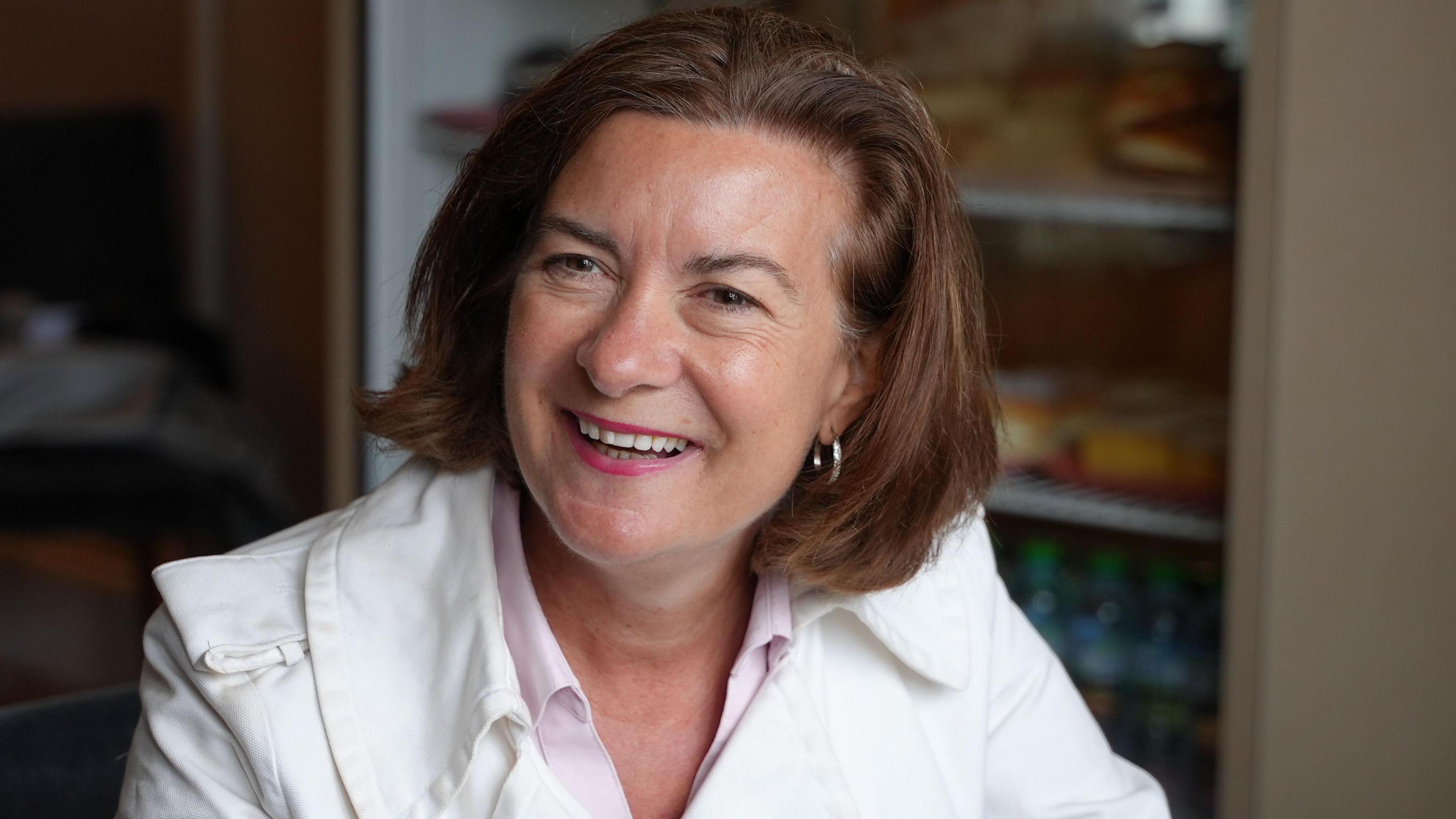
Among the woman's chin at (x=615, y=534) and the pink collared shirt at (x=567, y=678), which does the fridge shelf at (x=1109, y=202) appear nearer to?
the pink collared shirt at (x=567, y=678)

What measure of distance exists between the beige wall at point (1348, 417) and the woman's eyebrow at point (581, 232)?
1.17m

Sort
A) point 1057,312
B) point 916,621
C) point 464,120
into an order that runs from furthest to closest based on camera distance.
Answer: point 464,120, point 1057,312, point 916,621

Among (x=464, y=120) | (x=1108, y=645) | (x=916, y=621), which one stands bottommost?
(x=1108, y=645)

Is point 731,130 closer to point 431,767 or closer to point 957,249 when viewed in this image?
point 957,249

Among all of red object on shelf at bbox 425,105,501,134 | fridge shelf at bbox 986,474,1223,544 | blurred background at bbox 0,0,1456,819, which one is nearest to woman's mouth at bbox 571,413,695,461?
blurred background at bbox 0,0,1456,819

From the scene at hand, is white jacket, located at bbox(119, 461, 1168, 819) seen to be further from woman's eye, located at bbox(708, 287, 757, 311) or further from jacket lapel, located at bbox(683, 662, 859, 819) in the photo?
woman's eye, located at bbox(708, 287, 757, 311)

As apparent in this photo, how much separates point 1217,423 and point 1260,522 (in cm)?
32

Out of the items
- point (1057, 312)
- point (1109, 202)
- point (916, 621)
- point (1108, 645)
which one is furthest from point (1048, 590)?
point (916, 621)

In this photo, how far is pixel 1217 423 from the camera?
2330 millimetres

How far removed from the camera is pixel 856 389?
1.41 m

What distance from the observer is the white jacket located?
1107mm

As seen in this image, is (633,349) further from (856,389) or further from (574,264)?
(856,389)

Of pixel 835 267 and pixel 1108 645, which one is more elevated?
pixel 835 267

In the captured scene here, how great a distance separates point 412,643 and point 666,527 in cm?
24
